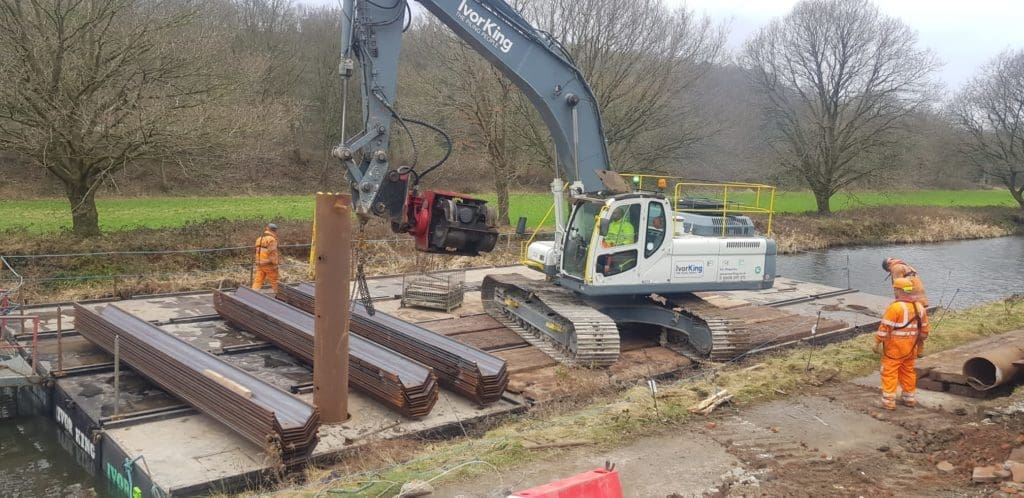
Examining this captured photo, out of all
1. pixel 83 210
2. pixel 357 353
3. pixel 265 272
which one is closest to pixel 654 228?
pixel 357 353

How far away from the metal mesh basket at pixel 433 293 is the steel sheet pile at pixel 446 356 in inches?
102

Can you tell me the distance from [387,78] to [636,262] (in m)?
4.47

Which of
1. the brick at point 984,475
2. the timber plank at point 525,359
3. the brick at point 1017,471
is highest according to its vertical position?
the brick at point 1017,471

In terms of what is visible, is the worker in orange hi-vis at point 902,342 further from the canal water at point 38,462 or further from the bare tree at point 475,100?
the bare tree at point 475,100

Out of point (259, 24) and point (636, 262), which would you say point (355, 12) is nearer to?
point (636, 262)

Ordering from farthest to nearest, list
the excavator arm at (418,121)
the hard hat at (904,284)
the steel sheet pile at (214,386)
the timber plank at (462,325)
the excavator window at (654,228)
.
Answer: the timber plank at (462,325), the excavator window at (654,228), the excavator arm at (418,121), the hard hat at (904,284), the steel sheet pile at (214,386)

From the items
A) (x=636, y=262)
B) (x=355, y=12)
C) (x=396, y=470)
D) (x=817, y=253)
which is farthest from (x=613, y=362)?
(x=817, y=253)

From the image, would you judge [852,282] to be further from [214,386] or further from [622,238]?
[214,386]

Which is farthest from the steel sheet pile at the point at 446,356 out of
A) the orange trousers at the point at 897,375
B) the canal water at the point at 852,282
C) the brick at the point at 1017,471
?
the brick at the point at 1017,471

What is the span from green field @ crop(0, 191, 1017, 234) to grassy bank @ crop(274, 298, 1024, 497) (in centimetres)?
1500

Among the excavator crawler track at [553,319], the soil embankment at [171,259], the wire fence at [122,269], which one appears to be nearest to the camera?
the excavator crawler track at [553,319]

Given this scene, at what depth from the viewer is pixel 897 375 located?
8.10m

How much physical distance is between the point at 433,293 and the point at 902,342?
7702 millimetres

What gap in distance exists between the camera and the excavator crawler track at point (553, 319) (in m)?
10.3
